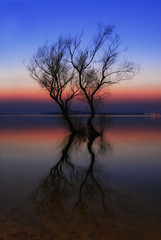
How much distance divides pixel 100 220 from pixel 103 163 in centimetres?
576

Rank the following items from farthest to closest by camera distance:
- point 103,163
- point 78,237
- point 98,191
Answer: point 103,163, point 98,191, point 78,237

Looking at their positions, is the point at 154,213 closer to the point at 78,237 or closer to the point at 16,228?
the point at 78,237

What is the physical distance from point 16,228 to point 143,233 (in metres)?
2.33

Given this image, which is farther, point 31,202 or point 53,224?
point 31,202

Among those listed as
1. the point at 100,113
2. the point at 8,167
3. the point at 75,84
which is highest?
the point at 75,84

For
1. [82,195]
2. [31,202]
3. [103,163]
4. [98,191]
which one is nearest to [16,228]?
[31,202]

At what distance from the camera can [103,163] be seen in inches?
389

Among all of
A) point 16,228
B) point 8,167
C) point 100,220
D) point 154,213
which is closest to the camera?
point 16,228

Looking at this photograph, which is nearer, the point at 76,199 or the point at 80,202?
the point at 80,202

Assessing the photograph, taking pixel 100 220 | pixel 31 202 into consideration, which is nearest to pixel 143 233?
pixel 100 220

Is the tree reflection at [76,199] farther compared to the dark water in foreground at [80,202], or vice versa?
the tree reflection at [76,199]

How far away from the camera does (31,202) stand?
5.00m

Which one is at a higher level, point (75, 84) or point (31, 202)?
point (75, 84)

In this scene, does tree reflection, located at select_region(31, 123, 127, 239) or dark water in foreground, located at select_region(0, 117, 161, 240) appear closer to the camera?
dark water in foreground, located at select_region(0, 117, 161, 240)
